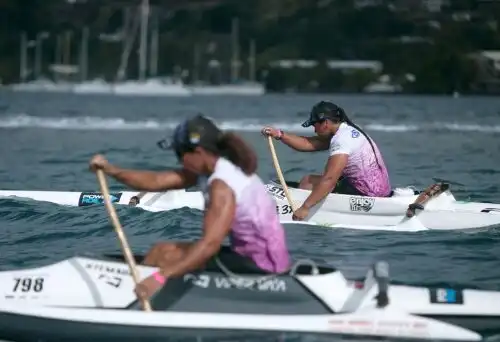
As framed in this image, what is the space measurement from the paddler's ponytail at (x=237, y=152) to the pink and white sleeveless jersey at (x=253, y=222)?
4 centimetres

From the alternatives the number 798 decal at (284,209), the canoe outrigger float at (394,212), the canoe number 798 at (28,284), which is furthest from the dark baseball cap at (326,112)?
the canoe number 798 at (28,284)

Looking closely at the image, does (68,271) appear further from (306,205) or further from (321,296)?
(306,205)

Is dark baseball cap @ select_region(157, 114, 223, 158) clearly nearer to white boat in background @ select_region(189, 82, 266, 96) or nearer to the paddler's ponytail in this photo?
the paddler's ponytail

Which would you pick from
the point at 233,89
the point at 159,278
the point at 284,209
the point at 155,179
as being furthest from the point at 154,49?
the point at 159,278

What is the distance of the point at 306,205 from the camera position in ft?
49.8

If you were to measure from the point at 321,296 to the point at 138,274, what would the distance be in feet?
4.47

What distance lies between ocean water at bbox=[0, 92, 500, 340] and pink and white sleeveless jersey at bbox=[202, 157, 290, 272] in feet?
9.96

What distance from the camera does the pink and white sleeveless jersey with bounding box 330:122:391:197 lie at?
1504cm

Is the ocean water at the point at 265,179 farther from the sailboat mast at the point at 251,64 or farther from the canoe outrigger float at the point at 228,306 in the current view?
the sailboat mast at the point at 251,64

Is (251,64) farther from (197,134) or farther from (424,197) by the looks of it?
(197,134)

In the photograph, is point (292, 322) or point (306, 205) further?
point (306, 205)

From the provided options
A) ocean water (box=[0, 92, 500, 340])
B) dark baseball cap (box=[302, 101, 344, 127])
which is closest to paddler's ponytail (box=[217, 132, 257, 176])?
ocean water (box=[0, 92, 500, 340])

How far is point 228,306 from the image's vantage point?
9.88m

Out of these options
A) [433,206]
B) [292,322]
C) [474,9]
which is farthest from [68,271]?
[474,9]
